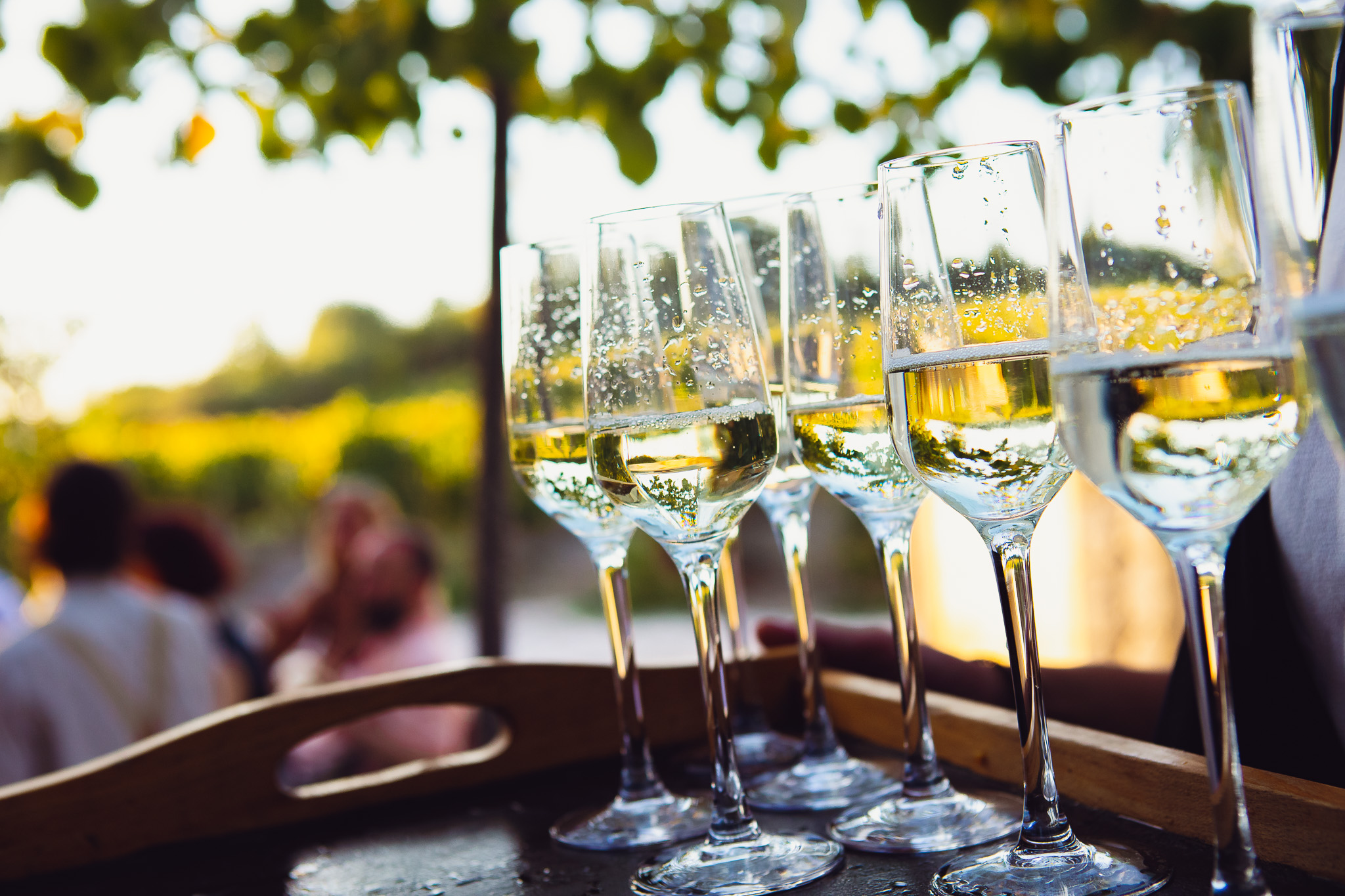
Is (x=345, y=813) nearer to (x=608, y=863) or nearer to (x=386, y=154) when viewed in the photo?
(x=608, y=863)

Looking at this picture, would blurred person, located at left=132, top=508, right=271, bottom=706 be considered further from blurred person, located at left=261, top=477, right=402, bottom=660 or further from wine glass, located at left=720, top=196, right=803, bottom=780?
wine glass, located at left=720, top=196, right=803, bottom=780

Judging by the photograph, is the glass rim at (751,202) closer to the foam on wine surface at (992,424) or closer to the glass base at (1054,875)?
the foam on wine surface at (992,424)

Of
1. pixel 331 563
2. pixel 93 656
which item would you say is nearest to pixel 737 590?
pixel 93 656

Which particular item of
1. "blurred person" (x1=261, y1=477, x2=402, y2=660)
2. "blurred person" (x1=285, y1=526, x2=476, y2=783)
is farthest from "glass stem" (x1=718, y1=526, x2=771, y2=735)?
"blurred person" (x1=261, y1=477, x2=402, y2=660)

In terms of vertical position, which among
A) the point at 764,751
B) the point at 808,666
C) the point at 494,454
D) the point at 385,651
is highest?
the point at 494,454

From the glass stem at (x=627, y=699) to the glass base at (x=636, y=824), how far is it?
0.04ft

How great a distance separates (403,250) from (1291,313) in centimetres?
1416

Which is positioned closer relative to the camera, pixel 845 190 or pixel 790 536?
pixel 845 190

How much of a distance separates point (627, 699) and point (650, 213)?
0.44 metres

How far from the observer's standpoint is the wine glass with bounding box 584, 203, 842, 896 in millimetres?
821

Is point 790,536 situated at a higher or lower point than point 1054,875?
higher

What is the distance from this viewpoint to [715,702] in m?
0.84

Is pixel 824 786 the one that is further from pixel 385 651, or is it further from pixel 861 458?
pixel 385 651

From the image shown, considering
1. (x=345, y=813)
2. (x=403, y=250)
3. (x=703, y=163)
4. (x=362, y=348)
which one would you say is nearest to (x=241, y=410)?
(x=362, y=348)
